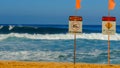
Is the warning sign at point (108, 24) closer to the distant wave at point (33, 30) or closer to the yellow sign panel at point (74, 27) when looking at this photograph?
the yellow sign panel at point (74, 27)

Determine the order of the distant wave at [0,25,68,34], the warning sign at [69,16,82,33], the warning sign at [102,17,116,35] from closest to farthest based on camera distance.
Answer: the warning sign at [69,16,82,33], the warning sign at [102,17,116,35], the distant wave at [0,25,68,34]

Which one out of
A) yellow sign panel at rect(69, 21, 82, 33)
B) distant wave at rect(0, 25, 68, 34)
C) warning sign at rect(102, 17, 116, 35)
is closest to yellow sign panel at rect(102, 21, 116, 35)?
warning sign at rect(102, 17, 116, 35)

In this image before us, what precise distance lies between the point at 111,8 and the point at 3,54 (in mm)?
7799

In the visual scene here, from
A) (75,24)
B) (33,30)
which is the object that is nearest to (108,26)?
(75,24)

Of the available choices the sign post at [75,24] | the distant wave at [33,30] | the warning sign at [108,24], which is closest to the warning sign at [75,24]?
the sign post at [75,24]

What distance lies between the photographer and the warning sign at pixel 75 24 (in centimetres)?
1276

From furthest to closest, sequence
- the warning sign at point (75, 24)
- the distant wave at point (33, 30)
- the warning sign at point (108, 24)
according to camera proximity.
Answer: the distant wave at point (33, 30), the warning sign at point (108, 24), the warning sign at point (75, 24)

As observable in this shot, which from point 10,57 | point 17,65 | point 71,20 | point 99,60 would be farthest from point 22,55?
point 71,20

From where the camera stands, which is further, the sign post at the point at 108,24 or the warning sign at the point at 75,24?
the sign post at the point at 108,24

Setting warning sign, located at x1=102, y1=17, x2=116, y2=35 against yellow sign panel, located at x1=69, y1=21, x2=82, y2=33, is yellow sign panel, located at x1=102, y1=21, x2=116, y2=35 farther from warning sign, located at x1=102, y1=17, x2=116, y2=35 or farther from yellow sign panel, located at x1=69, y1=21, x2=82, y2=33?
yellow sign panel, located at x1=69, y1=21, x2=82, y2=33

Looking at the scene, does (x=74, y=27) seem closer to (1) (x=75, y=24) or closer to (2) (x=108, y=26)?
(1) (x=75, y=24)

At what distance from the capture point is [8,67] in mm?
13117

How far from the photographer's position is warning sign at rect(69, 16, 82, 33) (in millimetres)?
12758

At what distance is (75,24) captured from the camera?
42.0ft
